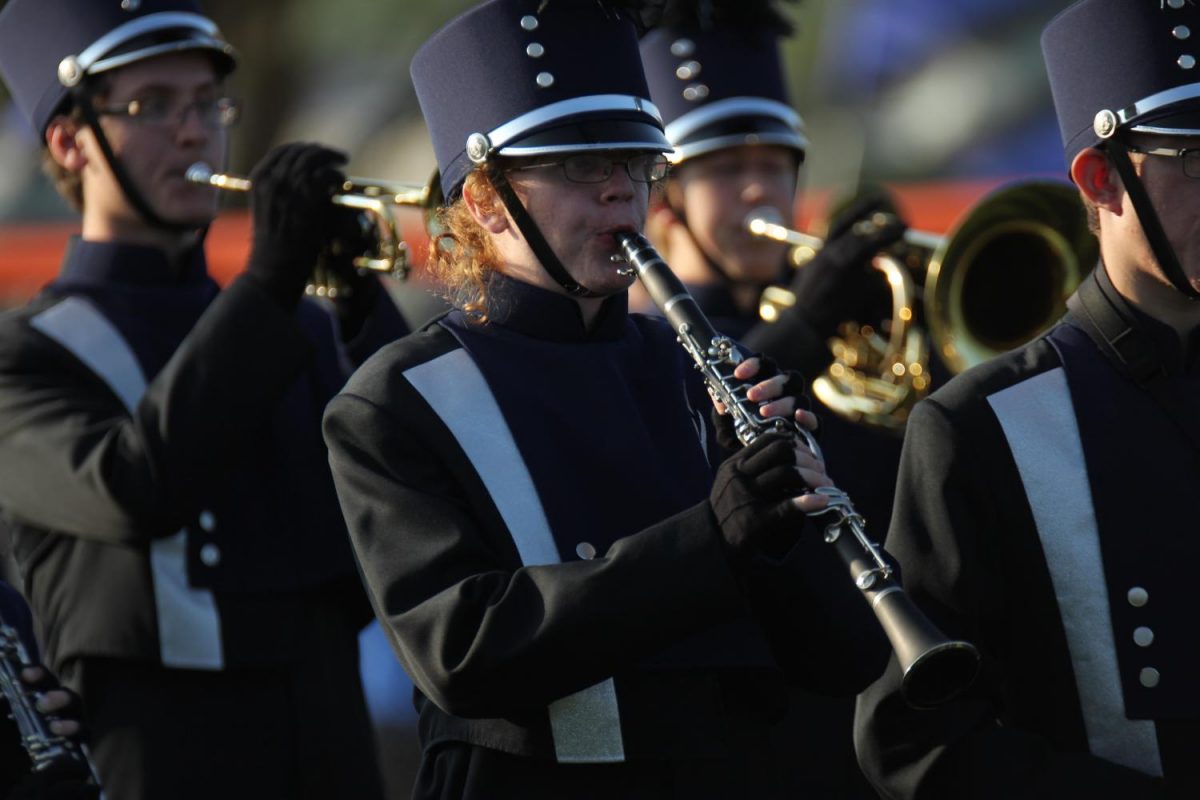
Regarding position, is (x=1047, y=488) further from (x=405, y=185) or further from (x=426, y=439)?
(x=405, y=185)

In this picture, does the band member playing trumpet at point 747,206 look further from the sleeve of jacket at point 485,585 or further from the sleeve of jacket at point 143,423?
the sleeve of jacket at point 485,585

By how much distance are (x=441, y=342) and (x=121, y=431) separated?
1.41m

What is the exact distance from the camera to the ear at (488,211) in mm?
4152

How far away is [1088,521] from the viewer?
3.96 meters

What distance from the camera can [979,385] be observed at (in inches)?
161

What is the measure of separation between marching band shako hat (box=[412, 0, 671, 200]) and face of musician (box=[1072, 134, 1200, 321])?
808 mm

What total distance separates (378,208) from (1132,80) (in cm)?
210

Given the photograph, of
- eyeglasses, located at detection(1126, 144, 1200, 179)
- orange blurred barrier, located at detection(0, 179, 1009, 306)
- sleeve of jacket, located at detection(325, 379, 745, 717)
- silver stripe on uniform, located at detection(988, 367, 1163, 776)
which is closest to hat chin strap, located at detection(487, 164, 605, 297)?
sleeve of jacket, located at detection(325, 379, 745, 717)

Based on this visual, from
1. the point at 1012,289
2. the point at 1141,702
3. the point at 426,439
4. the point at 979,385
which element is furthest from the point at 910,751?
the point at 1012,289

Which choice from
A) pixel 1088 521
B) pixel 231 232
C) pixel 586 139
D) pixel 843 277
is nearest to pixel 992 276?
pixel 843 277

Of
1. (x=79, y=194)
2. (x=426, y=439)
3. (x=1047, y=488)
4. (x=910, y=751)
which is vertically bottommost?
(x=910, y=751)

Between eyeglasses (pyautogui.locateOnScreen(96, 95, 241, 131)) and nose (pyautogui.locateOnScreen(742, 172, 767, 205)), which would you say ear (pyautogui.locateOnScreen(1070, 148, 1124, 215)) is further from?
eyeglasses (pyautogui.locateOnScreen(96, 95, 241, 131))

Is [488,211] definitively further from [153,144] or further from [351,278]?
[153,144]

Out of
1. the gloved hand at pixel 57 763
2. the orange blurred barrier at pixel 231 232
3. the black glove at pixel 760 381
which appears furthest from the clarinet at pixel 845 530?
the orange blurred barrier at pixel 231 232
